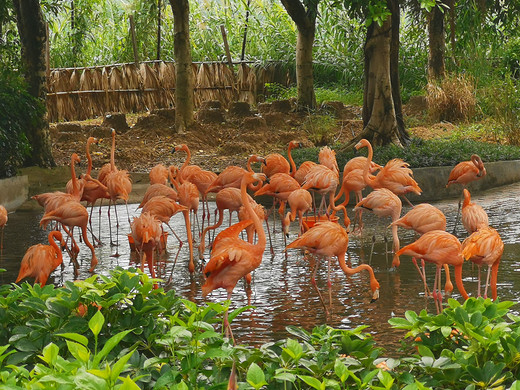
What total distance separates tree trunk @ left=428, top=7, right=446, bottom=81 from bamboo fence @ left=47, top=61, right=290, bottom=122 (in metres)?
5.80

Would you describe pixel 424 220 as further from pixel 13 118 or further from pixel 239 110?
pixel 239 110

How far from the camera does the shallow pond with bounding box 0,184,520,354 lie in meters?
4.85

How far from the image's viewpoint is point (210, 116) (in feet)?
57.0

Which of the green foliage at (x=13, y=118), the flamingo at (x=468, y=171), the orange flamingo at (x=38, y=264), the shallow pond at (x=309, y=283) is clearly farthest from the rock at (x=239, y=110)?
the orange flamingo at (x=38, y=264)

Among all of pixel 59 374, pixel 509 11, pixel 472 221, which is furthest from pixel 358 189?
pixel 509 11

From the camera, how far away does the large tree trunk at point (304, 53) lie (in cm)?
1706

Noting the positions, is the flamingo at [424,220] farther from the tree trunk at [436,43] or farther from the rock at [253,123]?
the tree trunk at [436,43]

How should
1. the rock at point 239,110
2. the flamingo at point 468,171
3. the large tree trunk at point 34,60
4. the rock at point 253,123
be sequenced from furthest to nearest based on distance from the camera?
the rock at point 239,110 → the rock at point 253,123 → the large tree trunk at point 34,60 → the flamingo at point 468,171

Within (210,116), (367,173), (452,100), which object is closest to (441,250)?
(367,173)

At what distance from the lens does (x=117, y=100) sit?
21531mm

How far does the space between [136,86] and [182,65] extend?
6.49 meters

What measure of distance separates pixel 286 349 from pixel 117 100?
1978cm

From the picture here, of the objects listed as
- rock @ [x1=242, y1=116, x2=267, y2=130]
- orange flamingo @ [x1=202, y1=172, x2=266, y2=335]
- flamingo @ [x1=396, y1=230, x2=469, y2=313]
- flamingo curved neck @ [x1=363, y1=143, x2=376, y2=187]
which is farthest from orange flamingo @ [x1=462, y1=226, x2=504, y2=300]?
rock @ [x1=242, y1=116, x2=267, y2=130]

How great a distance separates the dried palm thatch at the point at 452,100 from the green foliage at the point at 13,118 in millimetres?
9438
